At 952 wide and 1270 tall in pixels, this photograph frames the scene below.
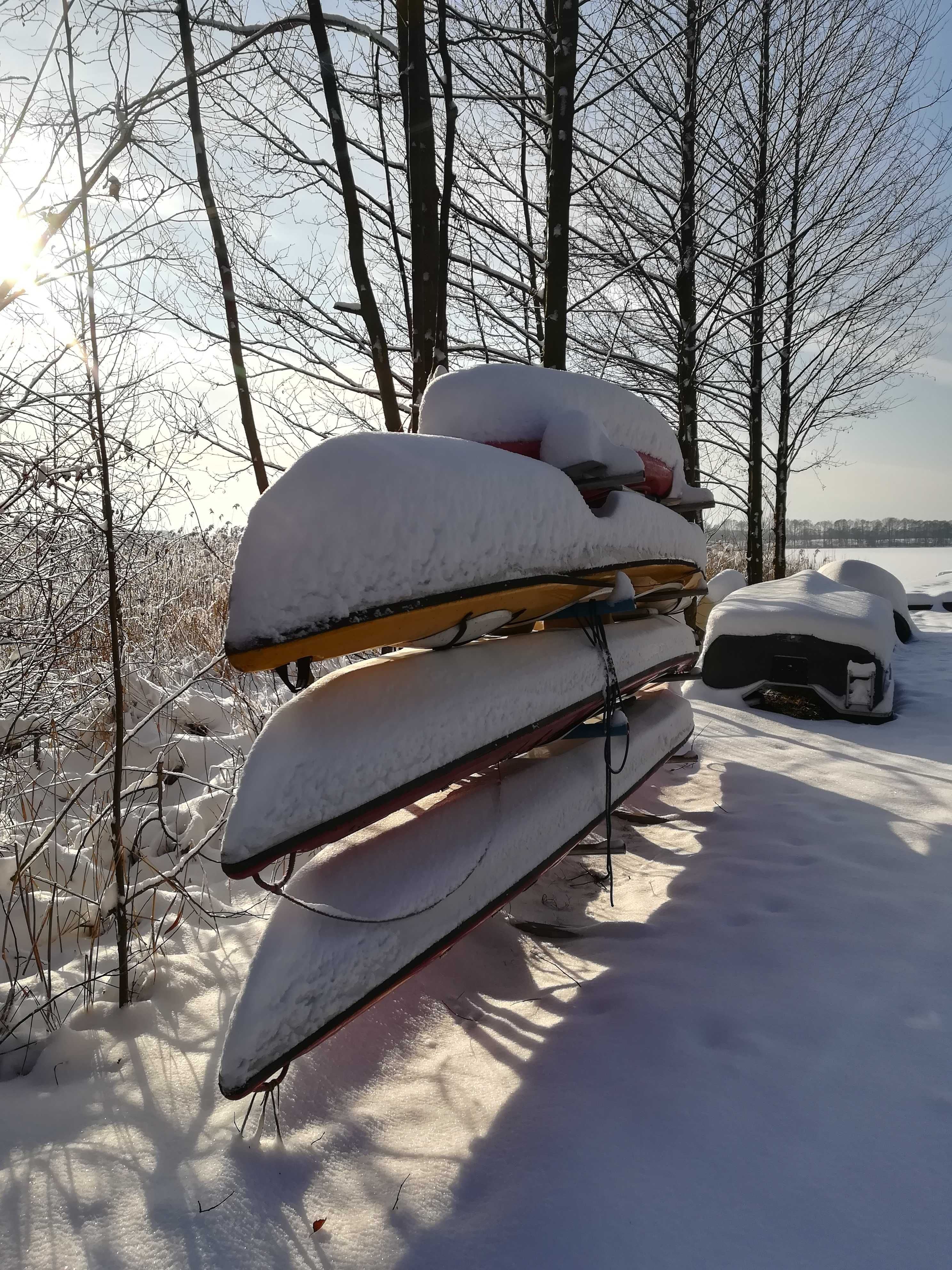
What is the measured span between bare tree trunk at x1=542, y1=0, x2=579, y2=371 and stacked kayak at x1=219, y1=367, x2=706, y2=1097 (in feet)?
6.61

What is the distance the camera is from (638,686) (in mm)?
2809

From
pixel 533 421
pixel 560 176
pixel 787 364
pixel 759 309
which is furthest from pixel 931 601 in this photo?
pixel 533 421

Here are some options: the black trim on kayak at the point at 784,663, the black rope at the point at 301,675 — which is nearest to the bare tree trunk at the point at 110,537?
the black rope at the point at 301,675

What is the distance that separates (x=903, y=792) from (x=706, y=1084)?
2.26 meters

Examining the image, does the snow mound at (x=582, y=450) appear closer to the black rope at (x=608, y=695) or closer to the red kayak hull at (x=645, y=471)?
the red kayak hull at (x=645, y=471)

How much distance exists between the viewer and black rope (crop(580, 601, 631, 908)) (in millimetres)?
2283

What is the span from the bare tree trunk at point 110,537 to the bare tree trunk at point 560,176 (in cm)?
259

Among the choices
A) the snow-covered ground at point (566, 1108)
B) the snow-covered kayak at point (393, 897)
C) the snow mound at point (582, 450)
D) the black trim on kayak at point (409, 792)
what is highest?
the snow mound at point (582, 450)

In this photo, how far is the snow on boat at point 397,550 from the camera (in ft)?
4.18

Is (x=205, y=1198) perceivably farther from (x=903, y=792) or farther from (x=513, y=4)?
(x=513, y=4)

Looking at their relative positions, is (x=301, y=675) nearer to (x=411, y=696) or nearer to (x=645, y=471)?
(x=411, y=696)

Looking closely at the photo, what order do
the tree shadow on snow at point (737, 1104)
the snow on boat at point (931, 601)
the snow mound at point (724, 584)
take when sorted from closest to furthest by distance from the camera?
the tree shadow on snow at point (737, 1104)
the snow mound at point (724, 584)
the snow on boat at point (931, 601)

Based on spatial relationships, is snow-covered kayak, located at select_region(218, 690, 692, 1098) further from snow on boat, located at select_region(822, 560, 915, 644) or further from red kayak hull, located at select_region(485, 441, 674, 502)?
snow on boat, located at select_region(822, 560, 915, 644)

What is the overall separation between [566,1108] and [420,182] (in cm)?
372
